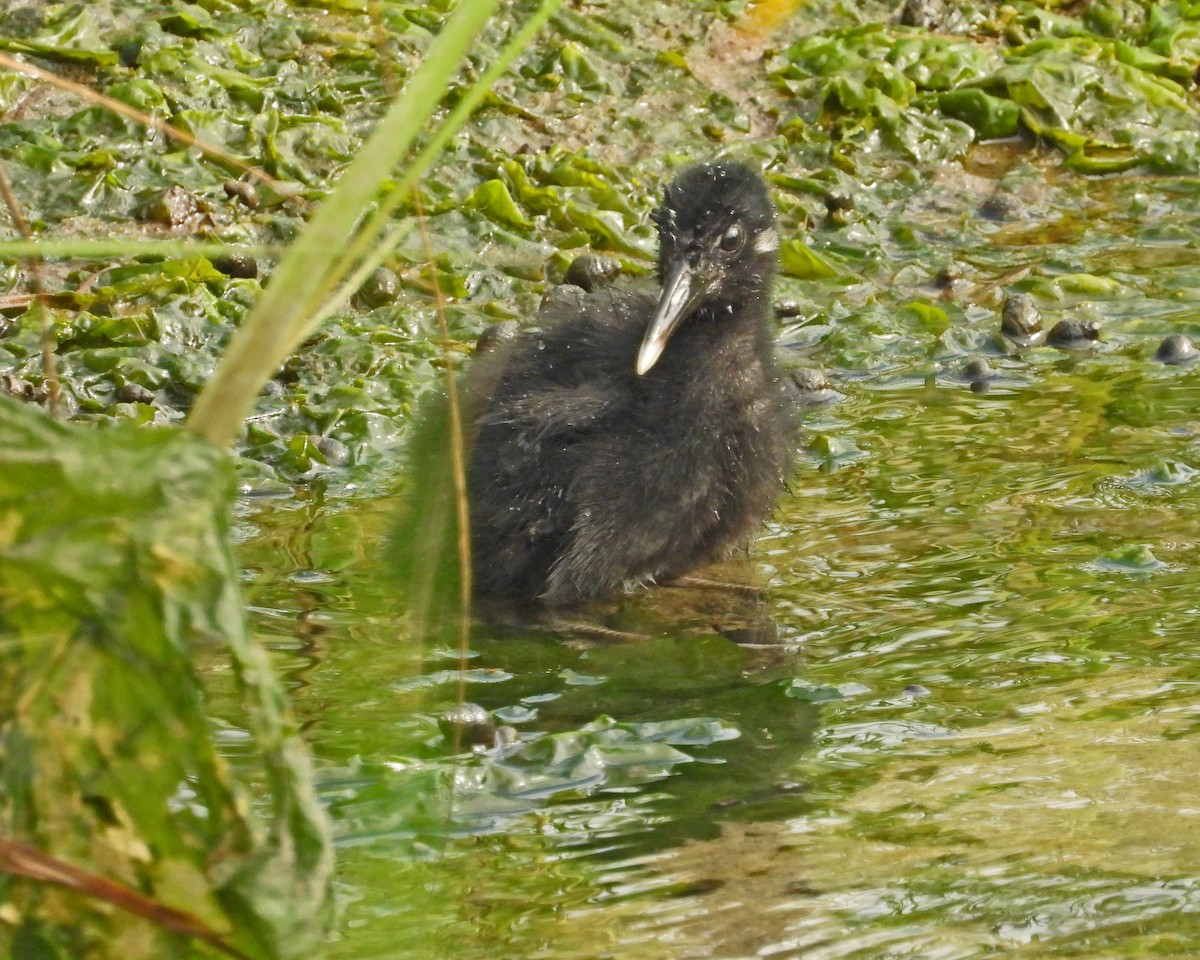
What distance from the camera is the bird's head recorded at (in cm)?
487

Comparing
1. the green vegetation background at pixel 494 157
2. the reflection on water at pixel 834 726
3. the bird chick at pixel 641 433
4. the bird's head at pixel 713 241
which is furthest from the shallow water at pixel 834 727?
the bird's head at pixel 713 241

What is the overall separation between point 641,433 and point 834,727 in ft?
4.35

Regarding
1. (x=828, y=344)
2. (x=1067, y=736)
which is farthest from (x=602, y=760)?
(x=828, y=344)

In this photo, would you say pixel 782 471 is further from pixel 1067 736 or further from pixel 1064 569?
pixel 1067 736

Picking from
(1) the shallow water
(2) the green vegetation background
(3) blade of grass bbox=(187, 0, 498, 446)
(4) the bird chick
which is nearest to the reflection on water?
(1) the shallow water

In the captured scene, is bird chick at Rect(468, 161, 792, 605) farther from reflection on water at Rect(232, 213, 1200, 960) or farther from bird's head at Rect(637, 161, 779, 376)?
reflection on water at Rect(232, 213, 1200, 960)

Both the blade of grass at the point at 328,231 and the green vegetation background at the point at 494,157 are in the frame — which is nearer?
the blade of grass at the point at 328,231

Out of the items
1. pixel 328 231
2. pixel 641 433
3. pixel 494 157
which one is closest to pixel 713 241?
pixel 641 433

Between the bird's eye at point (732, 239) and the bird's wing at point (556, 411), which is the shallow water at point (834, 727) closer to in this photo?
the bird's wing at point (556, 411)

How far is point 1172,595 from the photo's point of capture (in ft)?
13.9

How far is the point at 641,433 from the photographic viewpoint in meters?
4.70

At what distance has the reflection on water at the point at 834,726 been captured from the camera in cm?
276

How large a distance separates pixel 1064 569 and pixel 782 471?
0.82 m

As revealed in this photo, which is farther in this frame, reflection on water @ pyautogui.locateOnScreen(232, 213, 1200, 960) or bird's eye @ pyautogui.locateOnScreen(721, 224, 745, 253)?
bird's eye @ pyautogui.locateOnScreen(721, 224, 745, 253)
